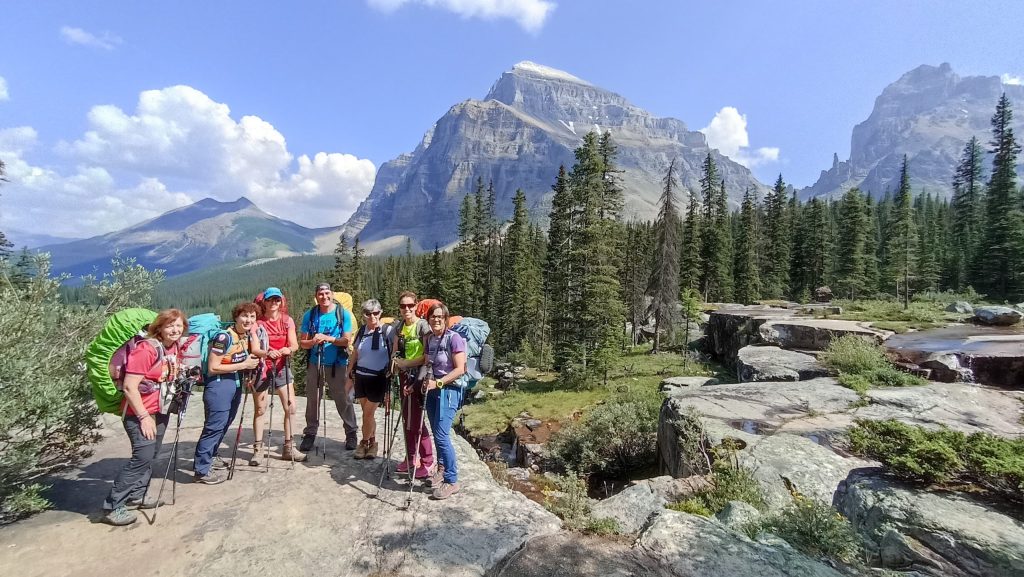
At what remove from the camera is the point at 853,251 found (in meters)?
42.3

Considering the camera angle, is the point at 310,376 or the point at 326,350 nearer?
the point at 326,350

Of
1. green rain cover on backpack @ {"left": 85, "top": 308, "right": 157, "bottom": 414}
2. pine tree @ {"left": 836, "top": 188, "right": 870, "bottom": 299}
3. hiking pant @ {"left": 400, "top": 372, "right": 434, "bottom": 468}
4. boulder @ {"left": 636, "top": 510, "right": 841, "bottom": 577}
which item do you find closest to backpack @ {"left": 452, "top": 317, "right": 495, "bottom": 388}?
hiking pant @ {"left": 400, "top": 372, "right": 434, "bottom": 468}

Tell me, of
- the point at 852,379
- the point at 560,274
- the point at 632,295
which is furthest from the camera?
the point at 632,295

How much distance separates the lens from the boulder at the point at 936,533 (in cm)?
347

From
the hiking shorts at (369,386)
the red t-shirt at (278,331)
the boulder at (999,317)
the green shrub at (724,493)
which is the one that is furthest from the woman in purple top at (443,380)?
the boulder at (999,317)

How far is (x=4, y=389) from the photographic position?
13.6 feet

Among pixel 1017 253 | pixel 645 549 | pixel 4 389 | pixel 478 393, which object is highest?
pixel 1017 253

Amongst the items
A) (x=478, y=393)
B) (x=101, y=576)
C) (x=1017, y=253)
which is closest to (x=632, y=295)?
(x=478, y=393)

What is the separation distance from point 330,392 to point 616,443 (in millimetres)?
6733

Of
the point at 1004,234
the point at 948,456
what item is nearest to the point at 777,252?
the point at 1004,234

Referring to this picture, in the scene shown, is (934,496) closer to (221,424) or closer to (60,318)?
(221,424)

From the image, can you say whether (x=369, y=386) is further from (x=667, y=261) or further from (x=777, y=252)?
(x=777, y=252)

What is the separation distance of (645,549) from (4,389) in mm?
6233

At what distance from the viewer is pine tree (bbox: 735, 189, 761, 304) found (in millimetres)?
45438
